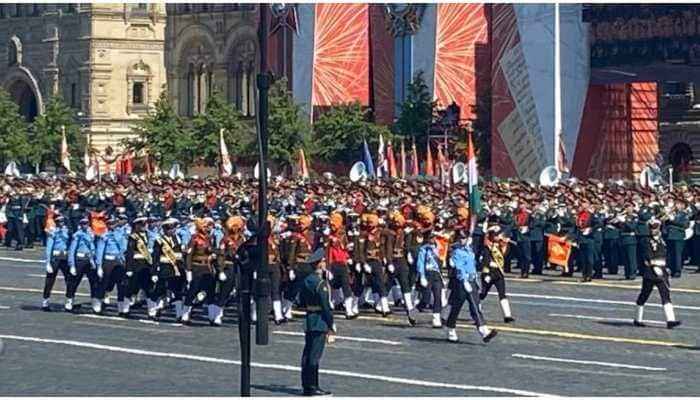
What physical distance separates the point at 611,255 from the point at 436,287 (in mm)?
11622

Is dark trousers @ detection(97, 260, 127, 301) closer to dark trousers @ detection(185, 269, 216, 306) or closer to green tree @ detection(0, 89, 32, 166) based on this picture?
dark trousers @ detection(185, 269, 216, 306)

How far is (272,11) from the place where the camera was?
76.1 meters

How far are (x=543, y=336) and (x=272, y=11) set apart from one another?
4951 centimetres

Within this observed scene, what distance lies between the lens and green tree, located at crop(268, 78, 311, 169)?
70188mm

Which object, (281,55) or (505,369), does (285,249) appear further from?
(281,55)

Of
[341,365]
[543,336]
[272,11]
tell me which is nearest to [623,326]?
[543,336]

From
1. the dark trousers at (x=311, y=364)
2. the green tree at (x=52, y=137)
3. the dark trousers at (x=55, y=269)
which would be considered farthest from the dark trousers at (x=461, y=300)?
the green tree at (x=52, y=137)

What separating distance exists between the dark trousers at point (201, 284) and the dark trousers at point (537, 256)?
36.8 feet

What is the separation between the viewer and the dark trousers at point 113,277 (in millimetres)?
32438

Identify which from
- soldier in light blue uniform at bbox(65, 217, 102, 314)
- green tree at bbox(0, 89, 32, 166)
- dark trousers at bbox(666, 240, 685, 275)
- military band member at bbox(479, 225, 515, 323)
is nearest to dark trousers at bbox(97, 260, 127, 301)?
soldier in light blue uniform at bbox(65, 217, 102, 314)

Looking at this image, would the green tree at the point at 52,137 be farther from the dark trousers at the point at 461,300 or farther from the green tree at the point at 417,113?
the dark trousers at the point at 461,300

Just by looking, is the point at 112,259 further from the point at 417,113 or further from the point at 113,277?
the point at 417,113

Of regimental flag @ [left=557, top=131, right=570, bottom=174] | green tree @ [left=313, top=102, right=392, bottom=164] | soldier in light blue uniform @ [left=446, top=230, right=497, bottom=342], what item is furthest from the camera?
green tree @ [left=313, top=102, right=392, bottom=164]

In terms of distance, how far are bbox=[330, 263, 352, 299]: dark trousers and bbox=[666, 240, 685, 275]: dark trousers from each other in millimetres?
10060
